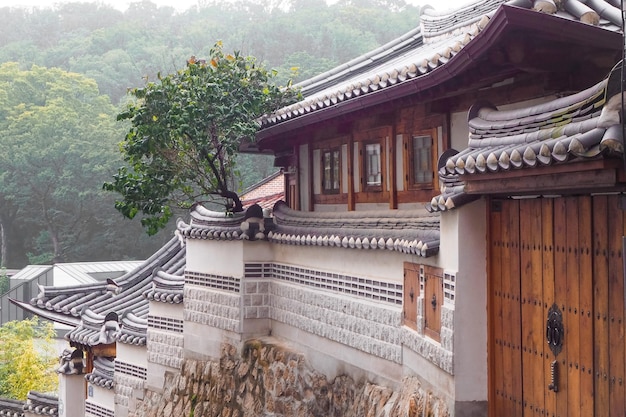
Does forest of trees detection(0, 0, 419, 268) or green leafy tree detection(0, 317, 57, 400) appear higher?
forest of trees detection(0, 0, 419, 268)

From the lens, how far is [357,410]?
474 inches

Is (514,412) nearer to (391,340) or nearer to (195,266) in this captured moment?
(391,340)

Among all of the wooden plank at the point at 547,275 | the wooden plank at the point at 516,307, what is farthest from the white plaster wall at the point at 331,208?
the wooden plank at the point at 547,275

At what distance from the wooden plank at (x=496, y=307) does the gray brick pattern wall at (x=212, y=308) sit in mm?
7756

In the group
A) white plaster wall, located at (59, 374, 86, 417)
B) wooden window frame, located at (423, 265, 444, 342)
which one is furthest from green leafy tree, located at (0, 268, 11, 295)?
wooden window frame, located at (423, 265, 444, 342)

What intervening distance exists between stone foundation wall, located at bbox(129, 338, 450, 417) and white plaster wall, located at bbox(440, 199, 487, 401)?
0.79 meters

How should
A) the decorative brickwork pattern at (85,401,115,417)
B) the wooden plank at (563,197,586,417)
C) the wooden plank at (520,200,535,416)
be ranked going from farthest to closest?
the decorative brickwork pattern at (85,401,115,417)
the wooden plank at (520,200,535,416)
the wooden plank at (563,197,586,417)

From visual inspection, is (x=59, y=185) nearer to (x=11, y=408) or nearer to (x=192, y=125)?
(x=11, y=408)

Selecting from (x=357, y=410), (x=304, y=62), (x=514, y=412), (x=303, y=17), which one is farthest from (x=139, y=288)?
(x=303, y=17)

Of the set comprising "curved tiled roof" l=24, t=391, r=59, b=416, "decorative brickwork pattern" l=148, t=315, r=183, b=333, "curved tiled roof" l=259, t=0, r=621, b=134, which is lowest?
"curved tiled roof" l=24, t=391, r=59, b=416

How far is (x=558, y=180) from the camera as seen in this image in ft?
21.5

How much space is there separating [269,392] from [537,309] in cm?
742

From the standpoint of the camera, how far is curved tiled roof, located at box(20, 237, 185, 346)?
67.2 ft

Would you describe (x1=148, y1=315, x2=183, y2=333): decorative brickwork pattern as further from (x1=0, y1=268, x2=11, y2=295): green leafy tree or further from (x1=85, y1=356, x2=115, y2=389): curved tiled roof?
(x1=0, y1=268, x2=11, y2=295): green leafy tree
